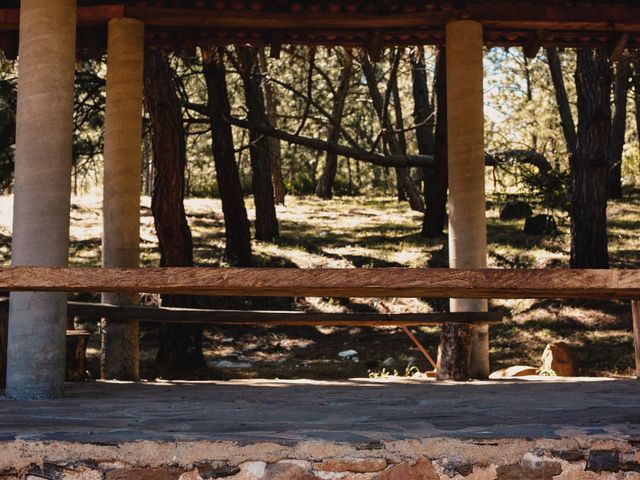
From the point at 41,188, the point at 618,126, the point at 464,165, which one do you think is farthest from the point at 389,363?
the point at 618,126

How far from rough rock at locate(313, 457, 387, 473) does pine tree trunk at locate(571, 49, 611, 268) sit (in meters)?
11.7

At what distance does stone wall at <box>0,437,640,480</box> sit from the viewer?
378 centimetres

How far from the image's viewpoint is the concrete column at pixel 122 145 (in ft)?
26.7

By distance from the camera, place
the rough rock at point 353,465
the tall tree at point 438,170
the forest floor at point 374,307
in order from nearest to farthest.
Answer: the rough rock at point 353,465 < the forest floor at point 374,307 < the tall tree at point 438,170

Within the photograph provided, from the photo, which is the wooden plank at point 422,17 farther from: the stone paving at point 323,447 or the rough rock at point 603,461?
the rough rock at point 603,461

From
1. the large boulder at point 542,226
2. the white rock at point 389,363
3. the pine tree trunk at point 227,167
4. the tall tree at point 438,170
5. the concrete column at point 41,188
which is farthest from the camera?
the large boulder at point 542,226

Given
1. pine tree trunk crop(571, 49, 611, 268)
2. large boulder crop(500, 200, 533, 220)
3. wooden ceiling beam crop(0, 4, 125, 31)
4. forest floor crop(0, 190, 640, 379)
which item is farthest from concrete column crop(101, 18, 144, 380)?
large boulder crop(500, 200, 533, 220)

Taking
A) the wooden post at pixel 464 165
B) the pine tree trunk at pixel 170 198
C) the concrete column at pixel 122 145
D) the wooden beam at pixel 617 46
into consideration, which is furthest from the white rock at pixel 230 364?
the wooden beam at pixel 617 46

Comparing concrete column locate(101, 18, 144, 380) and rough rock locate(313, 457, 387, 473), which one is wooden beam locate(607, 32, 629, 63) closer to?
concrete column locate(101, 18, 144, 380)

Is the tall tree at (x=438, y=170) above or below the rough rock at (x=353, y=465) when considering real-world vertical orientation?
above

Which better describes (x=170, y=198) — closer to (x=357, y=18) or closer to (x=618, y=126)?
(x=357, y=18)

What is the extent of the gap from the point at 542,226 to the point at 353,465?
15.4 meters

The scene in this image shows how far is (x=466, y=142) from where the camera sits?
854 cm

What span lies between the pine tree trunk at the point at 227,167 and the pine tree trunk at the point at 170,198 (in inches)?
143
